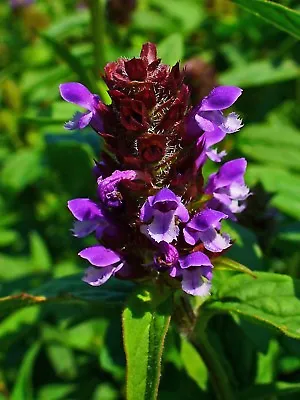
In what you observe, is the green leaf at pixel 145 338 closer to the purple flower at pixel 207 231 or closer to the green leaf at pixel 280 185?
the purple flower at pixel 207 231

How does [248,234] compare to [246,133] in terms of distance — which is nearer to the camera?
[248,234]

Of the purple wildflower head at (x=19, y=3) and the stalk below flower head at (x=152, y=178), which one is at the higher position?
the stalk below flower head at (x=152, y=178)

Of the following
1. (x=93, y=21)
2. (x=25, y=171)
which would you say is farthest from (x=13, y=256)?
(x=93, y=21)

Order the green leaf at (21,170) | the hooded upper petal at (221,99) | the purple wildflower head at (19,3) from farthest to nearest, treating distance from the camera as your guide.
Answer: the purple wildflower head at (19,3) < the green leaf at (21,170) < the hooded upper petal at (221,99)

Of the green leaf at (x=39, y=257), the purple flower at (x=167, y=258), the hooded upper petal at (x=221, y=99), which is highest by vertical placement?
the hooded upper petal at (x=221, y=99)

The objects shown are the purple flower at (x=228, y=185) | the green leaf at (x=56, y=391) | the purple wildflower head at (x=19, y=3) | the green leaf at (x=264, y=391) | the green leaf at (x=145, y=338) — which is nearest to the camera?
the green leaf at (x=145, y=338)

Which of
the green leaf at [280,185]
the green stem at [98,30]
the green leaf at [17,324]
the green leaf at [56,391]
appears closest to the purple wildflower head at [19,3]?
the green stem at [98,30]

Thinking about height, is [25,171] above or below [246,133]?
below

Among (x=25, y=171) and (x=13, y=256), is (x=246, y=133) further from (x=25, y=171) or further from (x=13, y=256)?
(x=13, y=256)
